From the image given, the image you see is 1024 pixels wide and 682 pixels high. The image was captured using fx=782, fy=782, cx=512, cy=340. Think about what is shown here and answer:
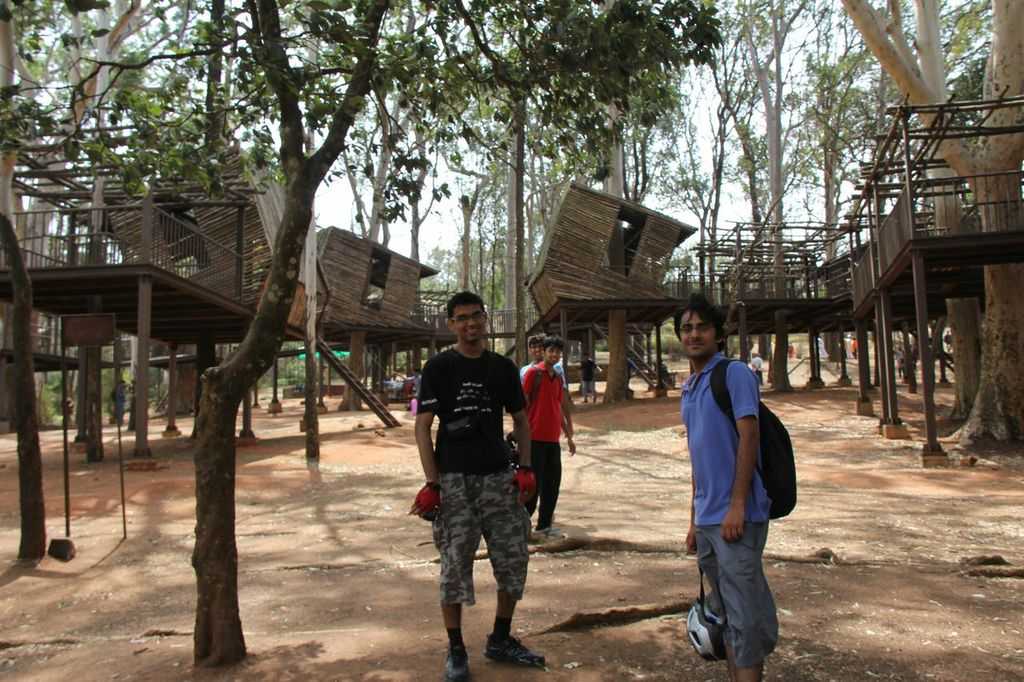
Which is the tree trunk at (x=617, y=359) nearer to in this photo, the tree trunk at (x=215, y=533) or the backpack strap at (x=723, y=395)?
the tree trunk at (x=215, y=533)

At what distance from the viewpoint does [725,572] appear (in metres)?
2.99

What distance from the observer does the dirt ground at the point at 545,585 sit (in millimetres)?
3867

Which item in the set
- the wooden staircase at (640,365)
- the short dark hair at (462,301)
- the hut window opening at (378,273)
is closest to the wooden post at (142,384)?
the short dark hair at (462,301)

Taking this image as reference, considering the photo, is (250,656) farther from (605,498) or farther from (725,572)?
(605,498)

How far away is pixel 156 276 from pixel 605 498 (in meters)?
8.49

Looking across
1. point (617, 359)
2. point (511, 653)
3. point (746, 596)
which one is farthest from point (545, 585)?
point (617, 359)

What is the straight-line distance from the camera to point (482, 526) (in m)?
3.77

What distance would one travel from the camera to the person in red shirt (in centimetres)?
639

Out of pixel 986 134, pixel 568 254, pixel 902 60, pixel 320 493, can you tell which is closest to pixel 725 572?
pixel 320 493

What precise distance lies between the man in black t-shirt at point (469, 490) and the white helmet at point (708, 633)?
0.85m

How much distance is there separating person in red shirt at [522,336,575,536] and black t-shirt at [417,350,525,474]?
2.52 m

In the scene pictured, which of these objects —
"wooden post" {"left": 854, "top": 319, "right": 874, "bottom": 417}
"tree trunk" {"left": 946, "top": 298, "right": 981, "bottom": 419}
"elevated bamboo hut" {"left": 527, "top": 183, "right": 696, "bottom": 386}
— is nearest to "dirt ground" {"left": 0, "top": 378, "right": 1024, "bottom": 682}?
"tree trunk" {"left": 946, "top": 298, "right": 981, "bottom": 419}

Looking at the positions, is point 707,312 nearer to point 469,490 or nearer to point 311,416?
point 469,490

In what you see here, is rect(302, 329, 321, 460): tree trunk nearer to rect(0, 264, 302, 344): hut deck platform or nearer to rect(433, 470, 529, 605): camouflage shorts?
rect(0, 264, 302, 344): hut deck platform
